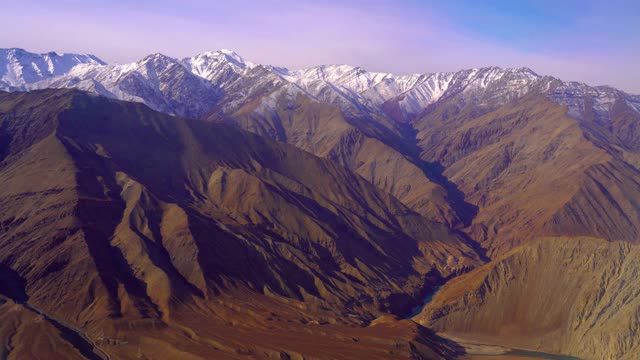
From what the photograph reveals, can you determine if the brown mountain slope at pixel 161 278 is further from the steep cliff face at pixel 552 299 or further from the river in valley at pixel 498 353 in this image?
the steep cliff face at pixel 552 299

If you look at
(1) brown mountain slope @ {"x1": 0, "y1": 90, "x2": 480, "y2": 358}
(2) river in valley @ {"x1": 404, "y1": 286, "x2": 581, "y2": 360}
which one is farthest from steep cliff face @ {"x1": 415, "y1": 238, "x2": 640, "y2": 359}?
(1) brown mountain slope @ {"x1": 0, "y1": 90, "x2": 480, "y2": 358}

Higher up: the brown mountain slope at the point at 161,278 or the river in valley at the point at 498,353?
the brown mountain slope at the point at 161,278

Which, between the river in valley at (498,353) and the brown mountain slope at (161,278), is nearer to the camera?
the brown mountain slope at (161,278)

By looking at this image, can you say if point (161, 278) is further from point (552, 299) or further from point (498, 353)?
point (552, 299)

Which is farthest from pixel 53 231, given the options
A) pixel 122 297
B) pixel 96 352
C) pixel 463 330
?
pixel 463 330

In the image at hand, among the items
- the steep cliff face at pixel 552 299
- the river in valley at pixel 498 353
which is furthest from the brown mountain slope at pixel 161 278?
the steep cliff face at pixel 552 299

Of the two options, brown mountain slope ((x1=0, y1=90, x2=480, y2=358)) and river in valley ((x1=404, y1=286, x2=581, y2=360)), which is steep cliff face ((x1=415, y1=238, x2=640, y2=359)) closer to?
river in valley ((x1=404, y1=286, x2=581, y2=360))

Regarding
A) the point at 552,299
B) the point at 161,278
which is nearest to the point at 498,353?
the point at 552,299

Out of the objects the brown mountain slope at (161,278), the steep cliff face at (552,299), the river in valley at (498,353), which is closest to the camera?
the brown mountain slope at (161,278)
